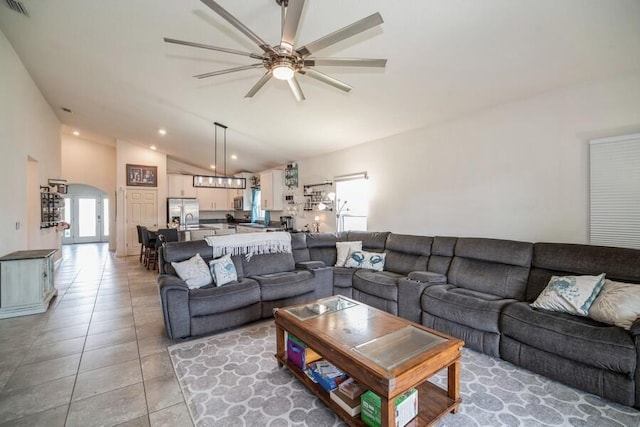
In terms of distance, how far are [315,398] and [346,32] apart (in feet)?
8.11

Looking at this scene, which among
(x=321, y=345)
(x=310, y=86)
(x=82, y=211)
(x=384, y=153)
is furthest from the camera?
(x=82, y=211)

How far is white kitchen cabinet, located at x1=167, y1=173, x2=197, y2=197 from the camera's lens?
8852 millimetres

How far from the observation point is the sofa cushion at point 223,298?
292cm

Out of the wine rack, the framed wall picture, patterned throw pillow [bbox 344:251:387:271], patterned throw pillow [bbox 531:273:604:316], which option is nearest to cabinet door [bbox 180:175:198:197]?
the framed wall picture

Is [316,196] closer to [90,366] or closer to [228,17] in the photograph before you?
[90,366]

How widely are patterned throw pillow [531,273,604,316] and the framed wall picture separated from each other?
9.42 m

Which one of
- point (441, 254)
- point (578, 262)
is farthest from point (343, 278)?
point (578, 262)

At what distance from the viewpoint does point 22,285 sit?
138 inches

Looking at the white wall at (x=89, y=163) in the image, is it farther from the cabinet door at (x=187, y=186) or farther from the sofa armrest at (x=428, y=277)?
the sofa armrest at (x=428, y=277)

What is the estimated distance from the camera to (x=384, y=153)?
5.01 m

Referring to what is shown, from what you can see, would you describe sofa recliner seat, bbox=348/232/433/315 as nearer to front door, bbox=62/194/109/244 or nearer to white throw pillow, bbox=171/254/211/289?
white throw pillow, bbox=171/254/211/289

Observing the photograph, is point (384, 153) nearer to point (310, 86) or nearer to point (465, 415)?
point (310, 86)

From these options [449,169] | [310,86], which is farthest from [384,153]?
[310,86]

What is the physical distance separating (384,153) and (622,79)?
115 inches
